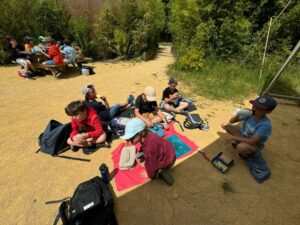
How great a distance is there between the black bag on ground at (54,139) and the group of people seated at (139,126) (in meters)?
0.17

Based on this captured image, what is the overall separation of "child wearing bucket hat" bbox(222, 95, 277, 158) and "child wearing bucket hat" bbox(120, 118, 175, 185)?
1.34 m

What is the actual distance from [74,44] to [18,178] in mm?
7457

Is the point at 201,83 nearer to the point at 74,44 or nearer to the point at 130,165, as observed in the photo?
the point at 130,165

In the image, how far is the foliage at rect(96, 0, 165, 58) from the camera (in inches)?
349

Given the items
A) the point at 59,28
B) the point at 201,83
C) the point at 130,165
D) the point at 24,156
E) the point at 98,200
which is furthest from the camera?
the point at 59,28

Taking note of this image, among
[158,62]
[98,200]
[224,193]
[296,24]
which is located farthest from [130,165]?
[296,24]

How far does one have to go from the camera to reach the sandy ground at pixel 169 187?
248 cm

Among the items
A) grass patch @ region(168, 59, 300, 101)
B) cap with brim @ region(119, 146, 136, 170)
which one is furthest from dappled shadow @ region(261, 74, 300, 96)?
cap with brim @ region(119, 146, 136, 170)

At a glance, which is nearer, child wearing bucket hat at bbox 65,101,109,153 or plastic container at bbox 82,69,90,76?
child wearing bucket hat at bbox 65,101,109,153

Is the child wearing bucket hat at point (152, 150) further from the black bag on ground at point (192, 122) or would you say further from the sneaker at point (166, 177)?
the black bag on ground at point (192, 122)

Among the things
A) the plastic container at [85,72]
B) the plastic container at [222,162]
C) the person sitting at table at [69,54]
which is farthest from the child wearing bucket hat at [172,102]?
the person sitting at table at [69,54]

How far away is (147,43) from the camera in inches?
391

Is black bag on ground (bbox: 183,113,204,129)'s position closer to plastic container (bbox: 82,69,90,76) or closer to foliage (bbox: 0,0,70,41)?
plastic container (bbox: 82,69,90,76)

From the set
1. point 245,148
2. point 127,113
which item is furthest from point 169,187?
point 127,113
